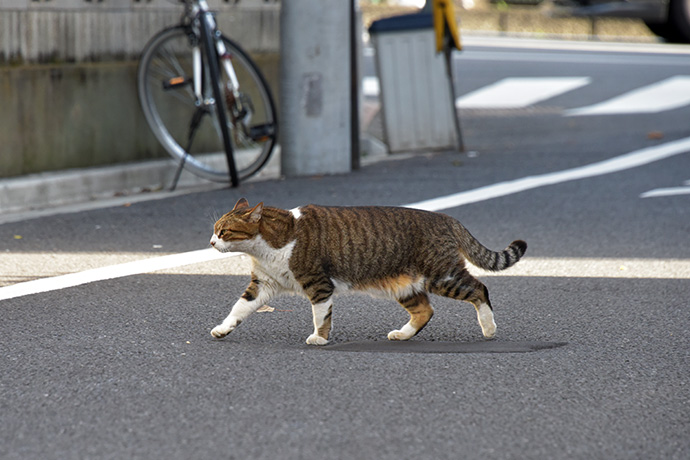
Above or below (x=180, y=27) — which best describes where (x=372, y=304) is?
below

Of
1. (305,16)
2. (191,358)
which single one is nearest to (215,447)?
(191,358)

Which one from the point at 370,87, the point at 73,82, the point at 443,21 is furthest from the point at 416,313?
the point at 370,87

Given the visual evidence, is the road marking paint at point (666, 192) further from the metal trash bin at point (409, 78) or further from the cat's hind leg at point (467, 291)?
the cat's hind leg at point (467, 291)

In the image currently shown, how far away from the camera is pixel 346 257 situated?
434 cm

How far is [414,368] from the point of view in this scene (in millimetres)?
3961

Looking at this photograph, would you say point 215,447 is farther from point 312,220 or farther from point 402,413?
point 312,220

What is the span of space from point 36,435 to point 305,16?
6.13 metres

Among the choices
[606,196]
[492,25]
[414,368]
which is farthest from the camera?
[492,25]

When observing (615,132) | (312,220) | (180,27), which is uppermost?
(180,27)

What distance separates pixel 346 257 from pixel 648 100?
10.1 m

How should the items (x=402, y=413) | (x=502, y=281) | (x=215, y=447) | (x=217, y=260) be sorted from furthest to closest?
(x=217, y=260) → (x=502, y=281) → (x=402, y=413) → (x=215, y=447)

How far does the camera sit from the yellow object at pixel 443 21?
33.6 feet

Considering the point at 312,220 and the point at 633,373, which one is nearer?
the point at 633,373

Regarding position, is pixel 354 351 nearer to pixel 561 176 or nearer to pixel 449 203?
pixel 449 203
